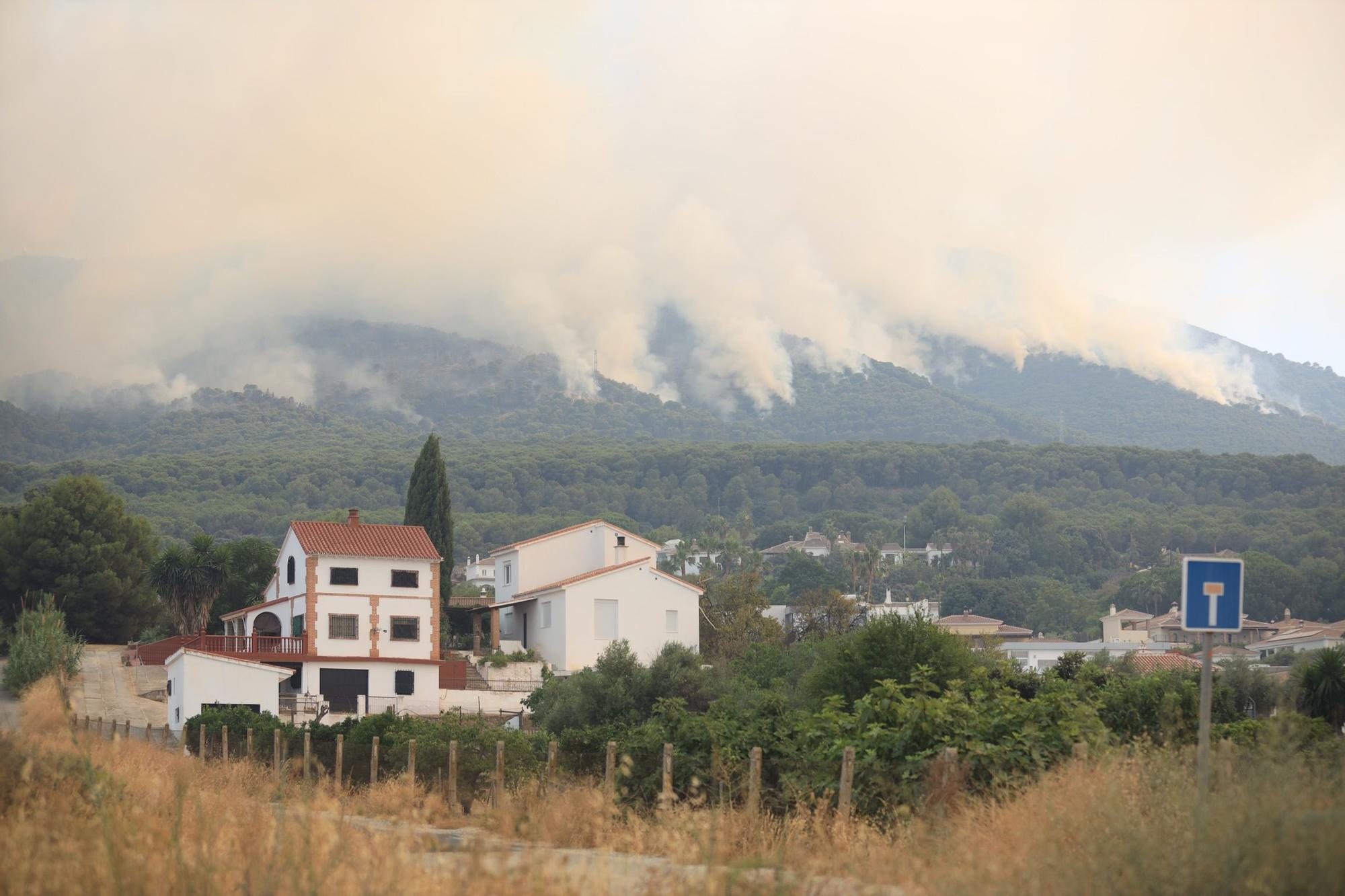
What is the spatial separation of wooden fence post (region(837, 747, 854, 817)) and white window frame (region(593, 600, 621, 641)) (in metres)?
44.9

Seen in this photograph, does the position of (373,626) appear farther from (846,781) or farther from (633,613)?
(846,781)

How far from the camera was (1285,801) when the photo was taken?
319 inches

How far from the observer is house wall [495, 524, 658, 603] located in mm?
65000

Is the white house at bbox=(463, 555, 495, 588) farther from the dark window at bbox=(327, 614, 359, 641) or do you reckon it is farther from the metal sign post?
the metal sign post

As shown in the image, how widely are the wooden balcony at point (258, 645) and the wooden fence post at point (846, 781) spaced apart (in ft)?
134

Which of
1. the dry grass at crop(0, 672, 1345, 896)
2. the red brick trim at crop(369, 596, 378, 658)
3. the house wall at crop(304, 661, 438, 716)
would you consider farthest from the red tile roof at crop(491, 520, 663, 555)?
the dry grass at crop(0, 672, 1345, 896)

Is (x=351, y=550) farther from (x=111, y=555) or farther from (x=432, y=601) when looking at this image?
(x=111, y=555)

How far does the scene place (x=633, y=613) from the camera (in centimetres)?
5978

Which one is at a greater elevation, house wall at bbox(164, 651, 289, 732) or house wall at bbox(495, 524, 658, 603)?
house wall at bbox(495, 524, 658, 603)

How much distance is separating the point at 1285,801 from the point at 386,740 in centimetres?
1999

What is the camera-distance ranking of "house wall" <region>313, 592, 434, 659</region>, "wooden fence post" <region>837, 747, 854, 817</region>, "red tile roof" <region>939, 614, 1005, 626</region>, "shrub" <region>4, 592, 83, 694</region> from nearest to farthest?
1. "wooden fence post" <region>837, 747, 854, 817</region>
2. "shrub" <region>4, 592, 83, 694</region>
3. "house wall" <region>313, 592, 434, 659</region>
4. "red tile roof" <region>939, 614, 1005, 626</region>

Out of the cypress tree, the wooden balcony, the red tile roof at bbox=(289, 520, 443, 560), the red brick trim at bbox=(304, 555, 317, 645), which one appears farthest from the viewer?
the cypress tree

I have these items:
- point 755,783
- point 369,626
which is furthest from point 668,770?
point 369,626

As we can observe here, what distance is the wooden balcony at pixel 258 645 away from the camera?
169 feet
